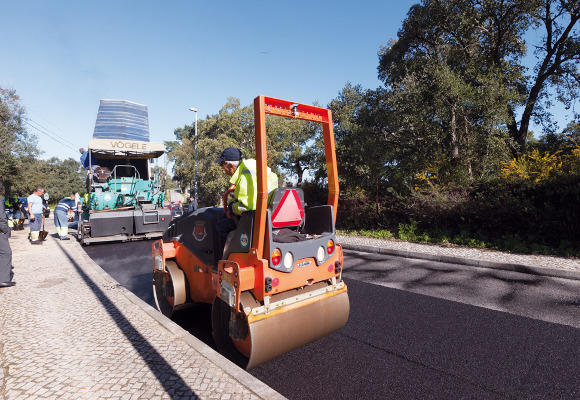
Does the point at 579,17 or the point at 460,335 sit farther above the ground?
the point at 579,17

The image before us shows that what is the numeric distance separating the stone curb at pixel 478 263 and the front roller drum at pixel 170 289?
19.7 feet

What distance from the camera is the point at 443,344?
11.8ft

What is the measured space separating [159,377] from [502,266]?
6.78 meters

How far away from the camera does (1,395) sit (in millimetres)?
2445

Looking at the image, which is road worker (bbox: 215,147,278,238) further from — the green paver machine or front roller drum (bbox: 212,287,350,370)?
the green paver machine

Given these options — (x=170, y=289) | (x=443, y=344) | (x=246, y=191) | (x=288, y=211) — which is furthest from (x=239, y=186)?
(x=443, y=344)

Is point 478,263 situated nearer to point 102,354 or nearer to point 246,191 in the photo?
point 246,191

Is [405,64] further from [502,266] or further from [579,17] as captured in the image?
[502,266]

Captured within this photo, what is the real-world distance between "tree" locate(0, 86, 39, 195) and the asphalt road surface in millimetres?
28800

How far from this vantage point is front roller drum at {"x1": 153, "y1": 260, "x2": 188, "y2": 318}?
3999mm

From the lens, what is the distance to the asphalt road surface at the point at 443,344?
2.83 meters

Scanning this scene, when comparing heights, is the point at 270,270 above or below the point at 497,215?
below

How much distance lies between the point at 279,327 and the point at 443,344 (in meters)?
1.96

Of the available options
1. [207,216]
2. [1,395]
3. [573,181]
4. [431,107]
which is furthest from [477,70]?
[1,395]
